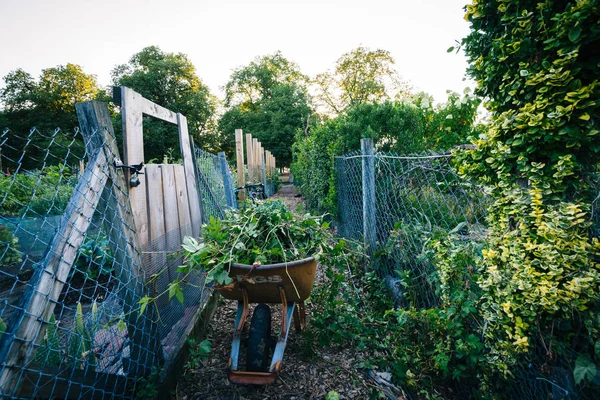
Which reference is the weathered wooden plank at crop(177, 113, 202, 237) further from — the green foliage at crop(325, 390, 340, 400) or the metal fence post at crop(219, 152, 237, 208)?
the green foliage at crop(325, 390, 340, 400)

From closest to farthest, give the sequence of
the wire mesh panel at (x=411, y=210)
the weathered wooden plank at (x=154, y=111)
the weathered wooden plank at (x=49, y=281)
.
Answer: the weathered wooden plank at (x=49, y=281) → the wire mesh panel at (x=411, y=210) → the weathered wooden plank at (x=154, y=111)

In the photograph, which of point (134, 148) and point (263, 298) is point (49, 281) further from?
point (263, 298)

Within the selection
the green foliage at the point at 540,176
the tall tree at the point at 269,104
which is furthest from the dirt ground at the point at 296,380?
the tall tree at the point at 269,104

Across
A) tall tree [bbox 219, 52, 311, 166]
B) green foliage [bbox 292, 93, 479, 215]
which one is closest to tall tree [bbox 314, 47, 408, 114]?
tall tree [bbox 219, 52, 311, 166]

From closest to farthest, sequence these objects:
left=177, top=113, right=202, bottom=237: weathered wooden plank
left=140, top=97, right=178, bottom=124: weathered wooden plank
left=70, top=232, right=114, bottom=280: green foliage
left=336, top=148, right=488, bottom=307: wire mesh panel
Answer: left=336, top=148, right=488, bottom=307: wire mesh panel
left=140, top=97, right=178, bottom=124: weathered wooden plank
left=70, top=232, right=114, bottom=280: green foliage
left=177, top=113, right=202, bottom=237: weathered wooden plank

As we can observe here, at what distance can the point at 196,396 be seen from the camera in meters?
2.20

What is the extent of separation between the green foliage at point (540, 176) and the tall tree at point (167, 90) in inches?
1246

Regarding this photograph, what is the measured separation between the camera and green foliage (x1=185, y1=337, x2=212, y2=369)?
223 cm

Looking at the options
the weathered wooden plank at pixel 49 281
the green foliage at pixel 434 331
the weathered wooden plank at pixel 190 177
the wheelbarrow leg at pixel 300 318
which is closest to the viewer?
the weathered wooden plank at pixel 49 281

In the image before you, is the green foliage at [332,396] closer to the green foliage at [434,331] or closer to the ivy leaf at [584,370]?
the green foliage at [434,331]

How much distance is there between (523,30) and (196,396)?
3.02 meters

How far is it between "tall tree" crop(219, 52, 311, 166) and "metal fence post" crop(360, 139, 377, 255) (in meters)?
25.6

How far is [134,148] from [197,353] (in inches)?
66.4

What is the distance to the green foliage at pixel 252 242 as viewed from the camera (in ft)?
6.95
